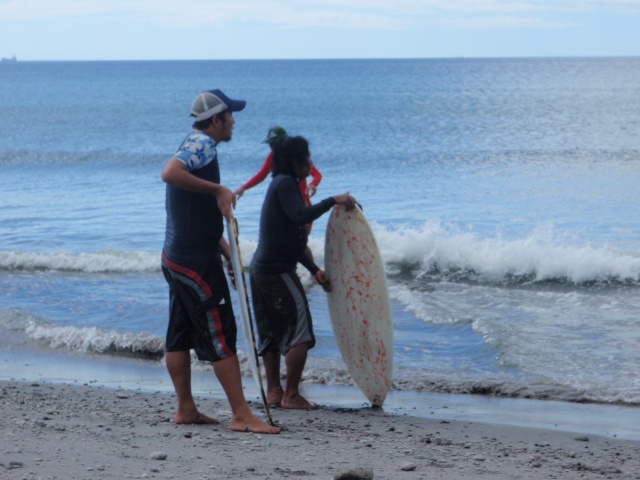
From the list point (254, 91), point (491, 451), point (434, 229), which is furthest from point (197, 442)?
point (254, 91)

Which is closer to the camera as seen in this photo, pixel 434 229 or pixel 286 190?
pixel 286 190

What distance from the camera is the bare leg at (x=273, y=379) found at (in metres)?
6.45

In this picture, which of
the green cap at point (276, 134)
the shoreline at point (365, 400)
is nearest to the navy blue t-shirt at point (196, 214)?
the green cap at point (276, 134)

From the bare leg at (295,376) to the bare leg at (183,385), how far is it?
827 mm

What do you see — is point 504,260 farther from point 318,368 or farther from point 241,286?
point 241,286

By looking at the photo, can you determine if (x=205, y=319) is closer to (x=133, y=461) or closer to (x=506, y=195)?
(x=133, y=461)

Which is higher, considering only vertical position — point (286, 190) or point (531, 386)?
point (286, 190)

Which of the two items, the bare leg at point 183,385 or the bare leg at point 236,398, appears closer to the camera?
the bare leg at point 236,398

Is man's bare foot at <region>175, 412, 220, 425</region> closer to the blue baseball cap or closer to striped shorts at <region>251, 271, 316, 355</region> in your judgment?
striped shorts at <region>251, 271, 316, 355</region>

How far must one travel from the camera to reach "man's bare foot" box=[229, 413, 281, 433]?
17.5ft

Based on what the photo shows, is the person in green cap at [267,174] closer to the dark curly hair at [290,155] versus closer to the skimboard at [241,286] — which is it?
the dark curly hair at [290,155]

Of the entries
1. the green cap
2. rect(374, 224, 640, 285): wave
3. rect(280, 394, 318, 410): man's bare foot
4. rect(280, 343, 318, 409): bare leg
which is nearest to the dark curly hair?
the green cap

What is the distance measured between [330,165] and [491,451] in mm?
25318

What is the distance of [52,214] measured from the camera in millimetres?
19453
